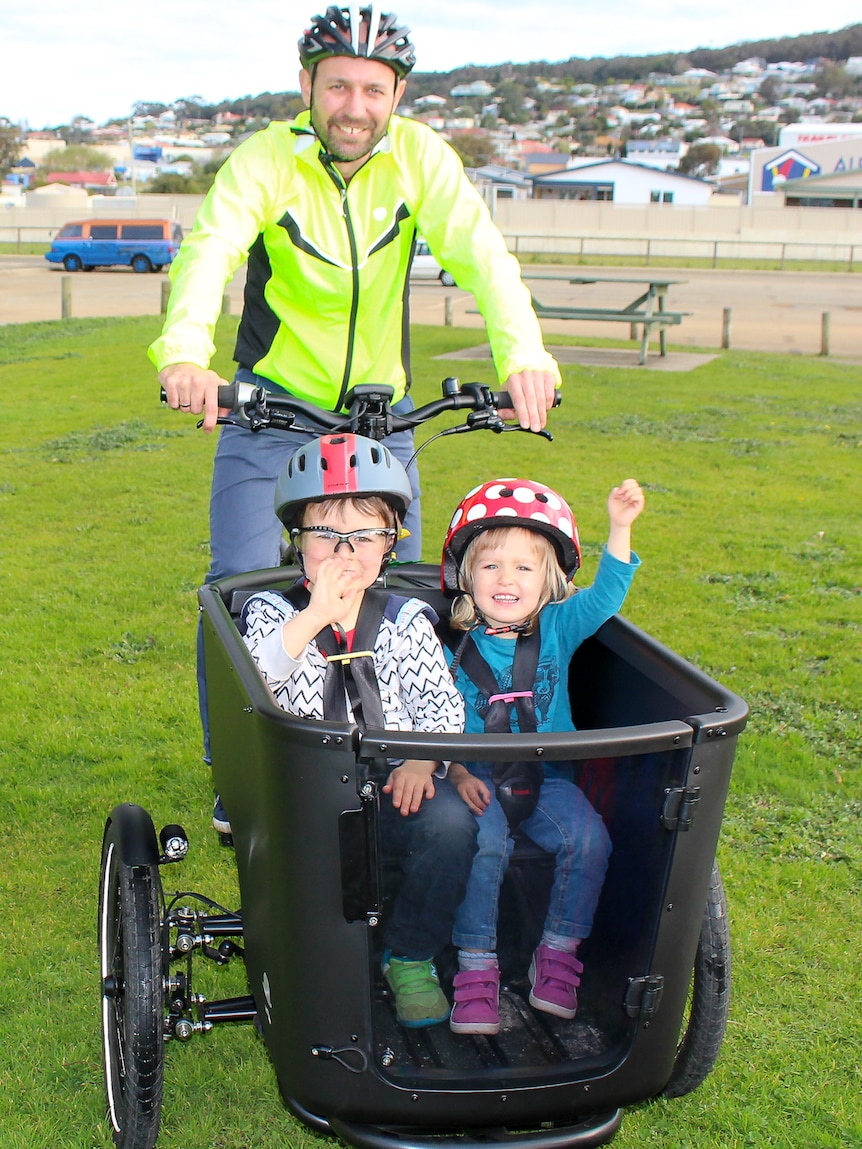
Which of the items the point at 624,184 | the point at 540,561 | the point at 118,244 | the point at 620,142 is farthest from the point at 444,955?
the point at 620,142

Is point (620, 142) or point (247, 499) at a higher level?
point (620, 142)

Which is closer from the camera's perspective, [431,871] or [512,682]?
[431,871]

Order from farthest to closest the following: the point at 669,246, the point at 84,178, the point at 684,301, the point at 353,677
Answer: the point at 84,178 → the point at 669,246 → the point at 684,301 → the point at 353,677

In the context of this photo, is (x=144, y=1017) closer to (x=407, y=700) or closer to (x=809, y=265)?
(x=407, y=700)

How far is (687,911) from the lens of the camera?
6.15 ft

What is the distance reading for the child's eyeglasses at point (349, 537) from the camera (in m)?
2.45

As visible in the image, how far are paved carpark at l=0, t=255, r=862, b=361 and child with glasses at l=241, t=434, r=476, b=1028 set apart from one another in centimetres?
1456

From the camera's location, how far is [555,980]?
6.24ft

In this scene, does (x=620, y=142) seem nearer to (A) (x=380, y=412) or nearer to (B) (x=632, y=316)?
(B) (x=632, y=316)

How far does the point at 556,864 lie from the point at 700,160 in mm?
116733

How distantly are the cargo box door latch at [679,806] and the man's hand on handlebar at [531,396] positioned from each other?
107cm

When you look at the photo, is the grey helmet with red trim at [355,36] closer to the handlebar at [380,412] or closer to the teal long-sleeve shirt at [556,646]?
the handlebar at [380,412]

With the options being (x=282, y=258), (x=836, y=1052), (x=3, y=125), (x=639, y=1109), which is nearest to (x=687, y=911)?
(x=639, y=1109)

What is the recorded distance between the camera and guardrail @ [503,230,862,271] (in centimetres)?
4328
